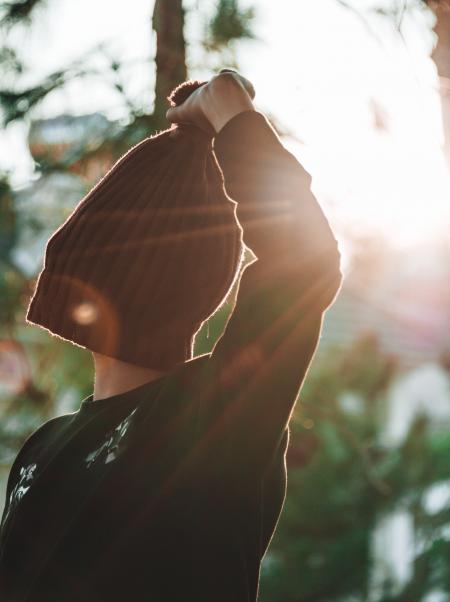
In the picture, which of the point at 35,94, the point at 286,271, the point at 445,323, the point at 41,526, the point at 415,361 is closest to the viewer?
the point at 286,271

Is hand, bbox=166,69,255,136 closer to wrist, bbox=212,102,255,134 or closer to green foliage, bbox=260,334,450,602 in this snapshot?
wrist, bbox=212,102,255,134

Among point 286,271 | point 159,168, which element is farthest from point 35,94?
point 286,271

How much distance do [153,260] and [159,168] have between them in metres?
0.13

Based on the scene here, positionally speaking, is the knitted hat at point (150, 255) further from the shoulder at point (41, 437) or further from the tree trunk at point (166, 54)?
the tree trunk at point (166, 54)

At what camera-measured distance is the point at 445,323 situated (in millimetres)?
7605

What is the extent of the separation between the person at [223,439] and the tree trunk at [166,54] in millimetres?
2010

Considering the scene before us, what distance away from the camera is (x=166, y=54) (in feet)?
9.77

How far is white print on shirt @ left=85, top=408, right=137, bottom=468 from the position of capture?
1.02m

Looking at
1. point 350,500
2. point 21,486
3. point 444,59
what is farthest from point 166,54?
point 350,500

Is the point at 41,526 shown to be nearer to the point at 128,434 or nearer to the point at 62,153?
the point at 128,434

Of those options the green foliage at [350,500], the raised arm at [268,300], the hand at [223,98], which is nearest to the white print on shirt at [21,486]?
the raised arm at [268,300]

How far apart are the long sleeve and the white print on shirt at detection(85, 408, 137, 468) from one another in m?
0.14

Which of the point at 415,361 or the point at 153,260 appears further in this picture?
the point at 415,361

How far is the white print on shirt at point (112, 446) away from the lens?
1018mm
